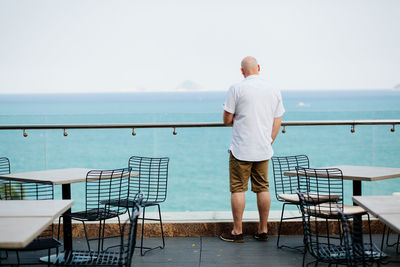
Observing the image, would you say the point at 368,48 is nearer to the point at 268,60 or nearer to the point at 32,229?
the point at 268,60

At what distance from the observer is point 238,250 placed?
4789 millimetres

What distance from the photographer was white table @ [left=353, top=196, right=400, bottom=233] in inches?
112

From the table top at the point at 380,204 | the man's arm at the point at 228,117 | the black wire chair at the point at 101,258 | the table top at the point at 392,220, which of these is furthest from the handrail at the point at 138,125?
the table top at the point at 392,220

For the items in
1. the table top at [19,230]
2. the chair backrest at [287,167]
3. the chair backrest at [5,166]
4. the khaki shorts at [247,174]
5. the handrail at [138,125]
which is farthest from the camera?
the handrail at [138,125]

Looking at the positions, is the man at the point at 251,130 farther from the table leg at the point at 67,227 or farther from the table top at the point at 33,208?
the table top at the point at 33,208

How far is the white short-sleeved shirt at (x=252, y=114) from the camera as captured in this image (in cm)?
482

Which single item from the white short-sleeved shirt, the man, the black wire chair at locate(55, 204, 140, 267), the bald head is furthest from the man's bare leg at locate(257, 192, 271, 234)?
the black wire chair at locate(55, 204, 140, 267)

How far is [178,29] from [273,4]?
1089cm

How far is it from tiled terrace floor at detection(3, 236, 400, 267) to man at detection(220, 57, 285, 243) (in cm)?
26

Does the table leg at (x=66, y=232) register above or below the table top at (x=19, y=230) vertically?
below

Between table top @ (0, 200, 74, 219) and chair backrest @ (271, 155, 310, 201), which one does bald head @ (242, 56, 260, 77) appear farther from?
table top @ (0, 200, 74, 219)

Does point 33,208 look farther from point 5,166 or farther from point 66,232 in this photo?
point 5,166

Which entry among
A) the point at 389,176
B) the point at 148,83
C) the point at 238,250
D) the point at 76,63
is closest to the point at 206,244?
the point at 238,250

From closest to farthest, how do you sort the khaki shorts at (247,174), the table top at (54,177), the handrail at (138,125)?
the table top at (54,177) → the khaki shorts at (247,174) → the handrail at (138,125)
